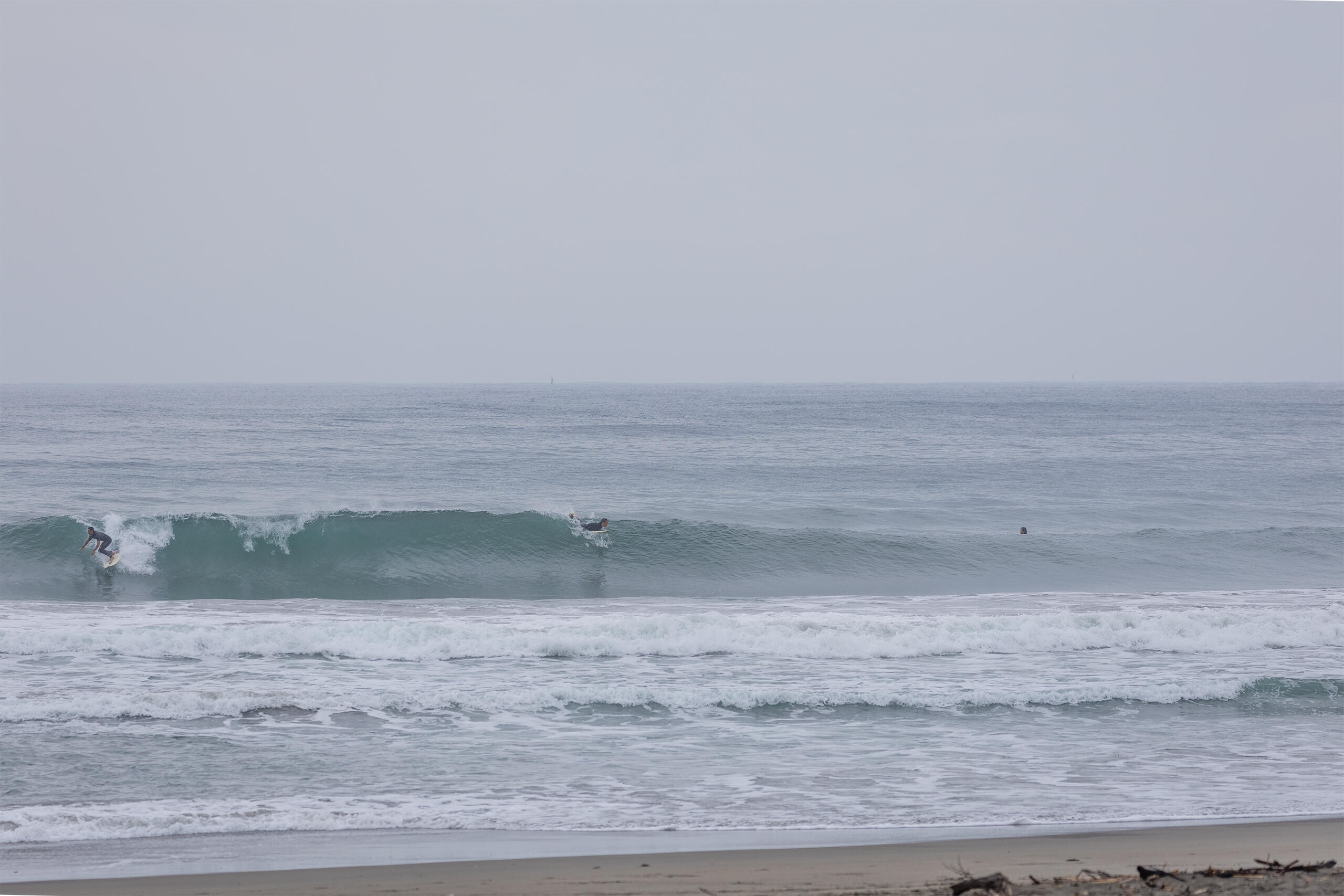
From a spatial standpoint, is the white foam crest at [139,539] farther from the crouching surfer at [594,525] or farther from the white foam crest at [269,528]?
the crouching surfer at [594,525]

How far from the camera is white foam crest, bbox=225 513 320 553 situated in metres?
18.7

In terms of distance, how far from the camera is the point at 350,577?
682 inches

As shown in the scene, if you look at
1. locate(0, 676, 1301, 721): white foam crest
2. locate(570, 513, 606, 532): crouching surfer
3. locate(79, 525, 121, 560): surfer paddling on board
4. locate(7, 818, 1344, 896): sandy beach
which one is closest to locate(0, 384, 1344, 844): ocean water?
locate(0, 676, 1301, 721): white foam crest

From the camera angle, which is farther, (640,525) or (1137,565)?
(640,525)

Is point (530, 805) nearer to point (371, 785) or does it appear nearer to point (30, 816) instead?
A: point (371, 785)

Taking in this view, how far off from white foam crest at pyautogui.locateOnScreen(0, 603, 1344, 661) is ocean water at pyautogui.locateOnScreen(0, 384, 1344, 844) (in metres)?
0.06

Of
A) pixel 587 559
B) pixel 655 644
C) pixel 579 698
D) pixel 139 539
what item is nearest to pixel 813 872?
pixel 579 698

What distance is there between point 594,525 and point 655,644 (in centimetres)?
858

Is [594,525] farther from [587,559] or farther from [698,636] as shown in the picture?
[698,636]

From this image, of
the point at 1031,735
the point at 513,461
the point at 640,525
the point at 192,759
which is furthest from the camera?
the point at 513,461

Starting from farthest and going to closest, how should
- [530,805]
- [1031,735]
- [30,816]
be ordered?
1. [1031,735]
2. [530,805]
3. [30,816]

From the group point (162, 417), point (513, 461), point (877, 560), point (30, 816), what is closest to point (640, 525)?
point (877, 560)

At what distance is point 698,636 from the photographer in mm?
11766

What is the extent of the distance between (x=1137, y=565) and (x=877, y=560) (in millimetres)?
4973
